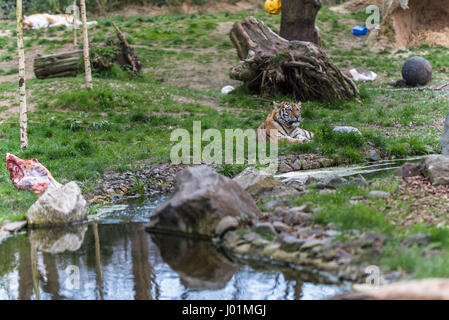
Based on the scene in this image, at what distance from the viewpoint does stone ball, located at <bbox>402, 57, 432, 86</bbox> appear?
59.4 ft

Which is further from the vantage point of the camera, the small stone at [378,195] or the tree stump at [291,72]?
the tree stump at [291,72]

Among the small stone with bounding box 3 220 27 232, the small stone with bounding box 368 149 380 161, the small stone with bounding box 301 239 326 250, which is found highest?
the small stone with bounding box 301 239 326 250

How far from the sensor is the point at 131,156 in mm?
11516

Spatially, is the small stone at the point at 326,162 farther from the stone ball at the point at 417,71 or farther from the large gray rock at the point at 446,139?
the stone ball at the point at 417,71

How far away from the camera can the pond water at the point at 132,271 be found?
17.7 ft

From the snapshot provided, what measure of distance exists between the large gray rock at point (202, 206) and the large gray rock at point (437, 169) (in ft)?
8.44

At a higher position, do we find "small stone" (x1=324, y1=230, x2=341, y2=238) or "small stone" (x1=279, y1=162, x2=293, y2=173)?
"small stone" (x1=324, y1=230, x2=341, y2=238)

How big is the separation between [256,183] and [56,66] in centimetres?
1194

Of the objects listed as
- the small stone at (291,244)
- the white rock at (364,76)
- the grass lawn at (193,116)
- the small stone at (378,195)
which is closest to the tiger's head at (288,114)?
the grass lawn at (193,116)

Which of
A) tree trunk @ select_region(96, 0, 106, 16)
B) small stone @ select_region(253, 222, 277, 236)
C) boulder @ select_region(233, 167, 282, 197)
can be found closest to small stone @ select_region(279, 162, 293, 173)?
boulder @ select_region(233, 167, 282, 197)

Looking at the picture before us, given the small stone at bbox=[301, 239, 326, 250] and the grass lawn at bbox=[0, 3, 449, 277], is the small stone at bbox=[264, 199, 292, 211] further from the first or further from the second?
the small stone at bbox=[301, 239, 326, 250]

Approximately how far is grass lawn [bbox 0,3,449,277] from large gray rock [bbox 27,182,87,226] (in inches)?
14.4

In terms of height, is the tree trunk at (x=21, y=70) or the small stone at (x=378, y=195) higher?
the tree trunk at (x=21, y=70)
